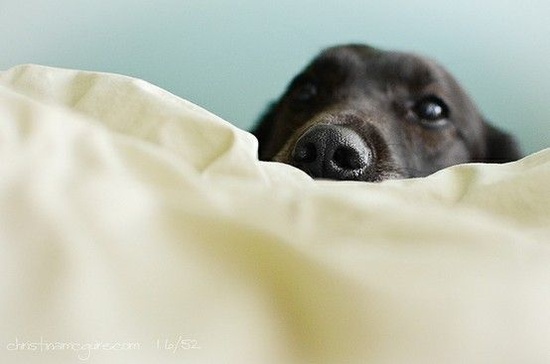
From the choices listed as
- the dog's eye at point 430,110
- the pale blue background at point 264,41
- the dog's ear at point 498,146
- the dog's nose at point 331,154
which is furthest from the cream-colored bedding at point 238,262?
the pale blue background at point 264,41

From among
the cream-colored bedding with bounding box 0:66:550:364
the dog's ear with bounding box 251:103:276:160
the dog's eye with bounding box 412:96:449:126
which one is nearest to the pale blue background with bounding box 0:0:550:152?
the dog's ear with bounding box 251:103:276:160

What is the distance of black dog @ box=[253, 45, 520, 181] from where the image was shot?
1.24 metres

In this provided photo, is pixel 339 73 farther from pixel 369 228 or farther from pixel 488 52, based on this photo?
pixel 369 228

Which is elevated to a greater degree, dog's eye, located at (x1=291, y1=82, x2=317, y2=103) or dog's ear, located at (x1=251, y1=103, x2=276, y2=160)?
dog's eye, located at (x1=291, y1=82, x2=317, y2=103)

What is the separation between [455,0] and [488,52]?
0.14m

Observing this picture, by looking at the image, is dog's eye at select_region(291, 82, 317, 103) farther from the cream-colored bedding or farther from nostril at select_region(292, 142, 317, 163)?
the cream-colored bedding

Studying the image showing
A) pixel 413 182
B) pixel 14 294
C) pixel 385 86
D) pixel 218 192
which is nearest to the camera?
pixel 14 294

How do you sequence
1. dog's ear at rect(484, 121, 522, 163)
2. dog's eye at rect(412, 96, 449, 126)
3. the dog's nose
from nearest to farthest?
the dog's nose → dog's eye at rect(412, 96, 449, 126) → dog's ear at rect(484, 121, 522, 163)

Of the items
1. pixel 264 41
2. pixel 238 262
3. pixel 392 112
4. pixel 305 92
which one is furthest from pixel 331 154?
pixel 264 41

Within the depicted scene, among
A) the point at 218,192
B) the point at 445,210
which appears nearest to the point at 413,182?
the point at 445,210

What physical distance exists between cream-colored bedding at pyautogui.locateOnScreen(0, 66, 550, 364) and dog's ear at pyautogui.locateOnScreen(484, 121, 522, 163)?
3.34 ft

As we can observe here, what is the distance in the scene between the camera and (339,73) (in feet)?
4.84

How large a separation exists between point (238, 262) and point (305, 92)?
1144mm

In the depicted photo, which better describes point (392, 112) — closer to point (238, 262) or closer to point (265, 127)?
point (265, 127)
